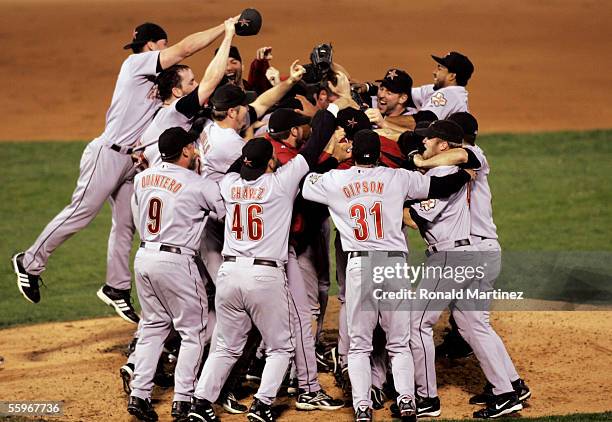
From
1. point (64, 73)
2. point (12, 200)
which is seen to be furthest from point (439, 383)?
point (64, 73)

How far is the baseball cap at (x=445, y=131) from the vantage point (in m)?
8.11

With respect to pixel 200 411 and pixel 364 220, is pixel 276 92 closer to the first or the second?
pixel 364 220

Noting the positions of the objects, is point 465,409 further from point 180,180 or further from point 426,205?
point 180,180

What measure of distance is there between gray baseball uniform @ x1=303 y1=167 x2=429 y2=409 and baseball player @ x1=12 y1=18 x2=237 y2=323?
2395 millimetres

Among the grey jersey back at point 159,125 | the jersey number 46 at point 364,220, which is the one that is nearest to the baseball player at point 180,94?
the grey jersey back at point 159,125

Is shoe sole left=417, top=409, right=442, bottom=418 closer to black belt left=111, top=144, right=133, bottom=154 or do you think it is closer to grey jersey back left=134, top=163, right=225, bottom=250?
grey jersey back left=134, top=163, right=225, bottom=250

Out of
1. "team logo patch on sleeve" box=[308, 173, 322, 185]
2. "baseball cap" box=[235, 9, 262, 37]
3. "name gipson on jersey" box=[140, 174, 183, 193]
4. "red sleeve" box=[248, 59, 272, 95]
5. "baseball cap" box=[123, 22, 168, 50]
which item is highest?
"baseball cap" box=[235, 9, 262, 37]

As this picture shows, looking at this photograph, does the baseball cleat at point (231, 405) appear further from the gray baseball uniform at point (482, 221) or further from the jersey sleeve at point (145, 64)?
the jersey sleeve at point (145, 64)

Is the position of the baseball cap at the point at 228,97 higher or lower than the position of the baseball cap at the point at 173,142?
higher

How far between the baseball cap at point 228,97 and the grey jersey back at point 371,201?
107 centimetres

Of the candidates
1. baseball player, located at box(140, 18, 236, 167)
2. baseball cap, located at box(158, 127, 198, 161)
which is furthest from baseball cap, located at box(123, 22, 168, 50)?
baseball cap, located at box(158, 127, 198, 161)

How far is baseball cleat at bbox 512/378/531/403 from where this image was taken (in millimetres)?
8062

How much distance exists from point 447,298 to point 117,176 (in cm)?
325

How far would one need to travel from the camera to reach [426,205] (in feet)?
26.9
